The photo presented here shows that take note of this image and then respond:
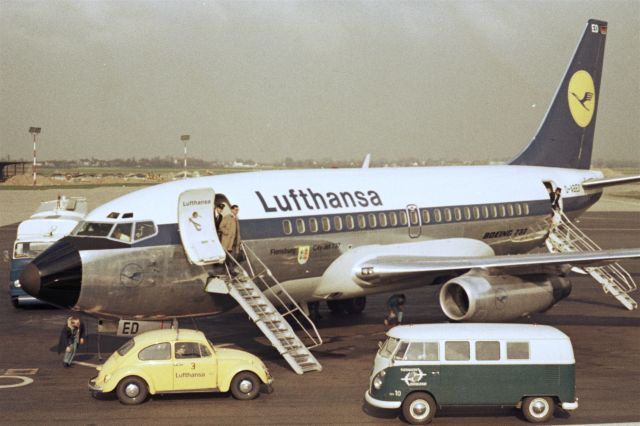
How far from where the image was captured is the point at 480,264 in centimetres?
2802

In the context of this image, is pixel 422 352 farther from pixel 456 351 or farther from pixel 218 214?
pixel 218 214

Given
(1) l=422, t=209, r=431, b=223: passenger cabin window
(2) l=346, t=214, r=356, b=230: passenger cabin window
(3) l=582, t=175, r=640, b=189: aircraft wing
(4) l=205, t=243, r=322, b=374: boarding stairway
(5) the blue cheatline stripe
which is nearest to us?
Result: (4) l=205, t=243, r=322, b=374: boarding stairway

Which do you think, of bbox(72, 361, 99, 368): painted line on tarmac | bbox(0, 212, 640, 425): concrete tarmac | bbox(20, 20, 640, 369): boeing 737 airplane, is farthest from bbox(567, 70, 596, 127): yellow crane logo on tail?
bbox(72, 361, 99, 368): painted line on tarmac

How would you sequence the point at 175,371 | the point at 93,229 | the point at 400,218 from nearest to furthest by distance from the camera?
the point at 175,371
the point at 93,229
the point at 400,218

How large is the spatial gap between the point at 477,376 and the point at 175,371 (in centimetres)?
707

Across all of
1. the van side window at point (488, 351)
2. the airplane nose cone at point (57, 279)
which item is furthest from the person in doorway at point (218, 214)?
the van side window at point (488, 351)

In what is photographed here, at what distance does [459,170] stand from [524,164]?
5419mm

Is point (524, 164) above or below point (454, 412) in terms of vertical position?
above

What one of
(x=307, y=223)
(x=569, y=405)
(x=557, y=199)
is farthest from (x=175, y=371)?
(x=557, y=199)

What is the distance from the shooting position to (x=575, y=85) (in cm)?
3997

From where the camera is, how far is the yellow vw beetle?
21469 millimetres

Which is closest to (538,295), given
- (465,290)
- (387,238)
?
(465,290)

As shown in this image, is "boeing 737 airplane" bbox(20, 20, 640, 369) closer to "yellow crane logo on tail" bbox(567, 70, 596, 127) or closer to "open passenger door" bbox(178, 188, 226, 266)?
"open passenger door" bbox(178, 188, 226, 266)

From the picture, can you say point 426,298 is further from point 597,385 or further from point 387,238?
point 597,385
